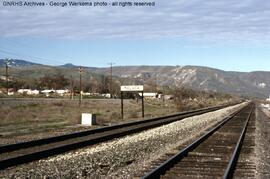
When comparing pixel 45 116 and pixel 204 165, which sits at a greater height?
pixel 204 165

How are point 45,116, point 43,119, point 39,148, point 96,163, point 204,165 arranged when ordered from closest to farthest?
point 204,165, point 96,163, point 39,148, point 43,119, point 45,116

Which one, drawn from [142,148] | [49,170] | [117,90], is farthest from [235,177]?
[117,90]

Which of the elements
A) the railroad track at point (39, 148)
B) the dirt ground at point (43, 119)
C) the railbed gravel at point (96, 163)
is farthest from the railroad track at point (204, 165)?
the dirt ground at point (43, 119)

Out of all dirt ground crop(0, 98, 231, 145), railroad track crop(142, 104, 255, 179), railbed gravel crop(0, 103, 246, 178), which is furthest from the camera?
dirt ground crop(0, 98, 231, 145)

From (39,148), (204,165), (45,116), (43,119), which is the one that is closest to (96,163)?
(204,165)

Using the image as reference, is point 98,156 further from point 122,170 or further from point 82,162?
point 122,170

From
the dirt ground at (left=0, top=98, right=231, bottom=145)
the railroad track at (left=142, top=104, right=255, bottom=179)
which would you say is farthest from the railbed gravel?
the dirt ground at (left=0, top=98, right=231, bottom=145)

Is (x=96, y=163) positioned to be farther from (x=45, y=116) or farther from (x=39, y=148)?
(x=45, y=116)

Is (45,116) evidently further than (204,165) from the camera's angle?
Yes

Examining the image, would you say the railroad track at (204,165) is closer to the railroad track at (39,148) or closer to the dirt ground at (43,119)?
the railroad track at (39,148)

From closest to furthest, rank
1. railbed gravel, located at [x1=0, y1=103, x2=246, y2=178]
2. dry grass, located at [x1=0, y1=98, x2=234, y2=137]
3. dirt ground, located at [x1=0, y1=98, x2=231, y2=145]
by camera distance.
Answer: railbed gravel, located at [x1=0, y1=103, x2=246, y2=178] < dirt ground, located at [x1=0, y1=98, x2=231, y2=145] < dry grass, located at [x1=0, y1=98, x2=234, y2=137]

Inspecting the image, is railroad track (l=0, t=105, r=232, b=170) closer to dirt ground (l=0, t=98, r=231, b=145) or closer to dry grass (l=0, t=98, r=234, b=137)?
dirt ground (l=0, t=98, r=231, b=145)

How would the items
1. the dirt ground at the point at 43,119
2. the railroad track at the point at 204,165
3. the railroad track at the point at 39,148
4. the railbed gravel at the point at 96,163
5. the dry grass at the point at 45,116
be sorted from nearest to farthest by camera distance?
the railroad track at the point at 204,165 → the railbed gravel at the point at 96,163 → the railroad track at the point at 39,148 → the dirt ground at the point at 43,119 → the dry grass at the point at 45,116

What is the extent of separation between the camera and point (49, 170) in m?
13.6
